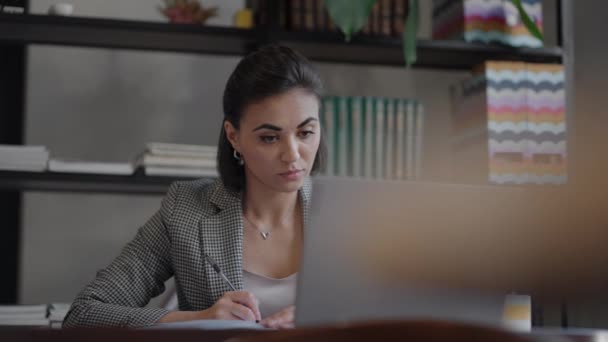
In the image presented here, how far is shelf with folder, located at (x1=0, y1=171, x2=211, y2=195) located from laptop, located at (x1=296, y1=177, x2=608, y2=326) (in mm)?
1469

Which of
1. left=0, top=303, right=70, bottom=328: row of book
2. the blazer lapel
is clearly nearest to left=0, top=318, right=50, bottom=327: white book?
left=0, top=303, right=70, bottom=328: row of book

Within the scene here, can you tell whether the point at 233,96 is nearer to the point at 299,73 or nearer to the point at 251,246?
the point at 299,73

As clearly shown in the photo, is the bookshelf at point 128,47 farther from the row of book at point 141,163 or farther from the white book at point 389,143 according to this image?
the white book at point 389,143

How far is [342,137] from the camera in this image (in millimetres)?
2594

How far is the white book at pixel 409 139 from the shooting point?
261cm

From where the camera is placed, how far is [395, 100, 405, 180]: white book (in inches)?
103

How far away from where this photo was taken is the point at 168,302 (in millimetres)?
2127

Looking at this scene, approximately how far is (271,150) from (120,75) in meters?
1.17

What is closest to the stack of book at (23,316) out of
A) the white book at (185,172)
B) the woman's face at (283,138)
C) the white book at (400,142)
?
the white book at (185,172)

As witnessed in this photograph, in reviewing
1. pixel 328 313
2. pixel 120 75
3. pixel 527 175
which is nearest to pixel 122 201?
pixel 120 75

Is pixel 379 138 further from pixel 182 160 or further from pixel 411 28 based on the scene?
pixel 182 160

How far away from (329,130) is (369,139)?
13 centimetres

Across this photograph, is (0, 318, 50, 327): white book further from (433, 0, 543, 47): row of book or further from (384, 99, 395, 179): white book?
(433, 0, 543, 47): row of book

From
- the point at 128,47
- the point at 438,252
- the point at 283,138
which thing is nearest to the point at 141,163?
the point at 128,47
